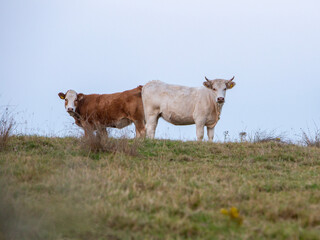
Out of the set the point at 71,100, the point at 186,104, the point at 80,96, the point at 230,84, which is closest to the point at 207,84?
the point at 230,84

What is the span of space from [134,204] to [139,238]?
2.75 ft

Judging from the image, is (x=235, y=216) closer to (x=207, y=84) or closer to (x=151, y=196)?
(x=151, y=196)

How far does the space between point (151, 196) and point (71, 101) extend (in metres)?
10.2

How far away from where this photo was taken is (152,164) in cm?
767

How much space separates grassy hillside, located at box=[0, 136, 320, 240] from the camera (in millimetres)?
4164

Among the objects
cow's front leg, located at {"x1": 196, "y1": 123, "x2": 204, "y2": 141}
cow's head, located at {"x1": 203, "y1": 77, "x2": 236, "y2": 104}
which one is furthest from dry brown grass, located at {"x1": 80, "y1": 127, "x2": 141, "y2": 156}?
cow's head, located at {"x1": 203, "y1": 77, "x2": 236, "y2": 104}

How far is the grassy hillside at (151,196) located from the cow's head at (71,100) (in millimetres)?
6180

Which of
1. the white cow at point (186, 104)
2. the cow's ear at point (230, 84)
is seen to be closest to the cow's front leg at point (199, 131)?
the white cow at point (186, 104)

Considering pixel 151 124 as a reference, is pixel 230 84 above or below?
above

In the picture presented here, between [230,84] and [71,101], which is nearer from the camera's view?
[230,84]

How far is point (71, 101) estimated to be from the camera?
15.0m

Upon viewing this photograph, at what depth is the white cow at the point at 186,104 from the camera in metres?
13.3

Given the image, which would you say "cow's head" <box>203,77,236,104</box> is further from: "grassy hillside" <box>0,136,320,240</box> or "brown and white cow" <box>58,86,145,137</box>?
"grassy hillside" <box>0,136,320,240</box>

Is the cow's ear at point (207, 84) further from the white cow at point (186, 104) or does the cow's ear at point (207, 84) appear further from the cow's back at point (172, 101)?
the cow's back at point (172, 101)
